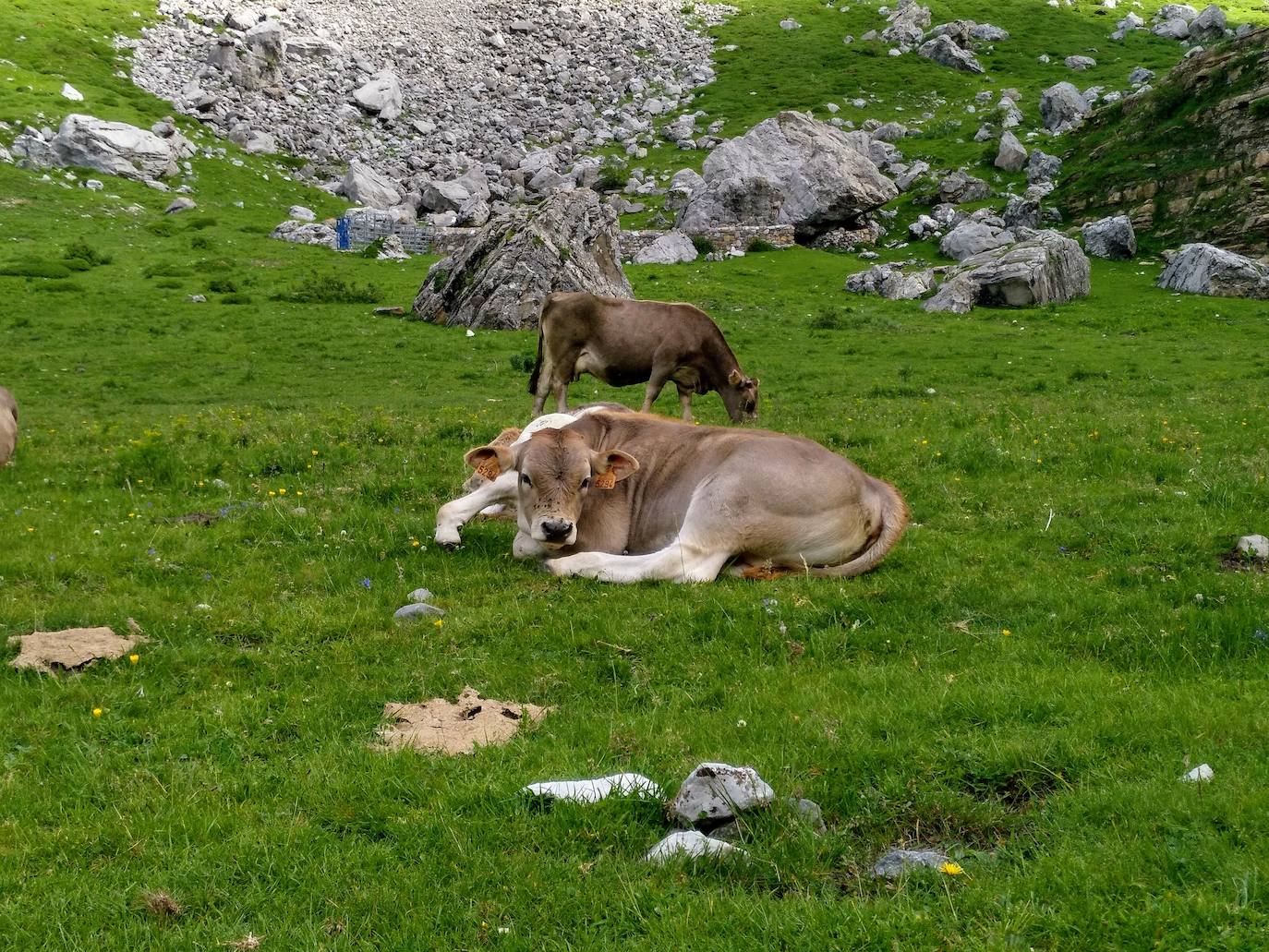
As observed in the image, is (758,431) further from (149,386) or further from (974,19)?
(974,19)

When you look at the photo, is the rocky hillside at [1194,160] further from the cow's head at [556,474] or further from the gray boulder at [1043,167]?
the cow's head at [556,474]

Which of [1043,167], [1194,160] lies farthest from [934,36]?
[1194,160]

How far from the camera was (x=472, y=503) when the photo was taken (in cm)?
1054

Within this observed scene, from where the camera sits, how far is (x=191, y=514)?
11.2 m

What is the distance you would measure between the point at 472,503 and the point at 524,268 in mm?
27040

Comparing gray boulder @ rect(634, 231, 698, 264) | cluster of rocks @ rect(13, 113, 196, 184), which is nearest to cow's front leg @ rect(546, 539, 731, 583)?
gray boulder @ rect(634, 231, 698, 264)

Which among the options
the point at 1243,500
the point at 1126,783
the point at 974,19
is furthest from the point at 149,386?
the point at 974,19

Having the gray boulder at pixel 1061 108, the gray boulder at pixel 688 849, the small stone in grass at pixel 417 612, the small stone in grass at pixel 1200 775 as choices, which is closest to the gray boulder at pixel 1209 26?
the gray boulder at pixel 1061 108

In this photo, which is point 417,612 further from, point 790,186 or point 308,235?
point 790,186

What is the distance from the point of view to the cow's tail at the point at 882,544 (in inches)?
367

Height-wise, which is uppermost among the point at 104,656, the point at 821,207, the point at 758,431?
the point at 821,207

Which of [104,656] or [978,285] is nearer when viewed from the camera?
[104,656]

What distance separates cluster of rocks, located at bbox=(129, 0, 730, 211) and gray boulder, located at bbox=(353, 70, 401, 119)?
130 mm

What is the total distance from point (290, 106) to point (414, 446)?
7927cm
